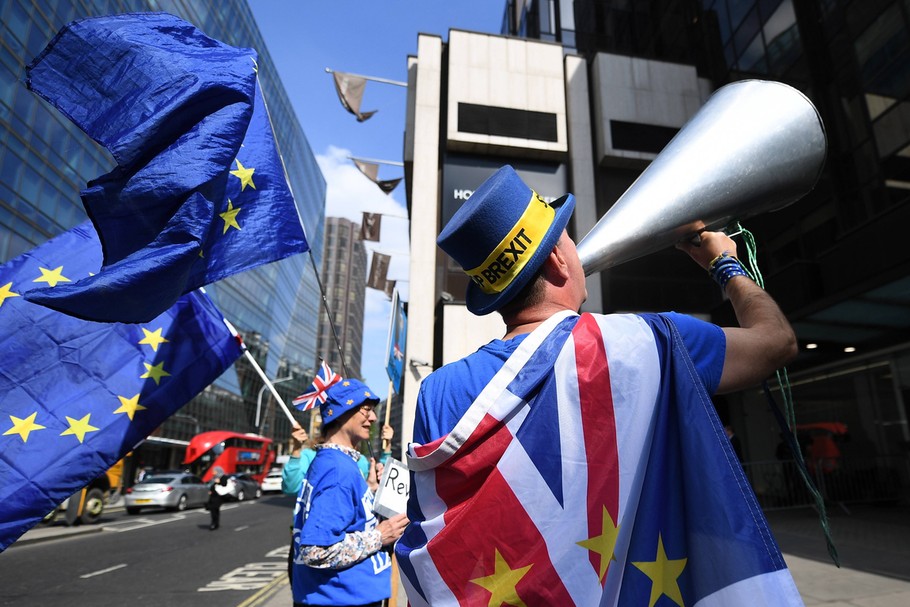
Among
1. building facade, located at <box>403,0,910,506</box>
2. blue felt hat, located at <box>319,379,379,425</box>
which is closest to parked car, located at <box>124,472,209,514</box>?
building facade, located at <box>403,0,910,506</box>

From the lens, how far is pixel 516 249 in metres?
1.29

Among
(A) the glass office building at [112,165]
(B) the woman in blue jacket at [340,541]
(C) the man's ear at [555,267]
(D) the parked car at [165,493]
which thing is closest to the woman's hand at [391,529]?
(B) the woman in blue jacket at [340,541]

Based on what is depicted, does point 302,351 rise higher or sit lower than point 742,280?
higher

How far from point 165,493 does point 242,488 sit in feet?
24.9

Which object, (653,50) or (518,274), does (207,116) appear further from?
(653,50)

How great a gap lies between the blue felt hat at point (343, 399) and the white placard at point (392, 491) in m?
0.68

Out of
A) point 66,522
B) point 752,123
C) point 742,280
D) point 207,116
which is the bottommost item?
point 66,522

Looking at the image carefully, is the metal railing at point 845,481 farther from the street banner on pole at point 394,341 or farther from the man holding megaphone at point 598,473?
the man holding megaphone at point 598,473

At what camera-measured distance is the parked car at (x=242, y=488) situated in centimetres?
2545

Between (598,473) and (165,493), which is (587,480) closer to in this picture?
(598,473)

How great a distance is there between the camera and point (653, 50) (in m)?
19.2

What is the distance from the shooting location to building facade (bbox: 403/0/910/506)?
1021 cm

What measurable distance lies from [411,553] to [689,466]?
2.06 feet

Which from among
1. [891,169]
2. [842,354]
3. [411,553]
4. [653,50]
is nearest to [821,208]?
[891,169]
